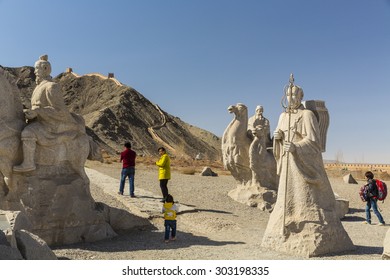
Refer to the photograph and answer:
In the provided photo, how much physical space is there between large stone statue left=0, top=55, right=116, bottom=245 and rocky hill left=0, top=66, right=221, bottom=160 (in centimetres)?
4405

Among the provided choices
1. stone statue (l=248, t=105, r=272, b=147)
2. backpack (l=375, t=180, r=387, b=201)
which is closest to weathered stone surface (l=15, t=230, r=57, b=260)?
backpack (l=375, t=180, r=387, b=201)

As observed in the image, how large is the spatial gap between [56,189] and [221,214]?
4.92 meters

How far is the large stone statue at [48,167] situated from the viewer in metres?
7.45

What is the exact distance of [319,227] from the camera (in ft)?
23.5

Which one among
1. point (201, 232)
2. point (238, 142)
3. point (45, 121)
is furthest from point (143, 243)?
point (238, 142)

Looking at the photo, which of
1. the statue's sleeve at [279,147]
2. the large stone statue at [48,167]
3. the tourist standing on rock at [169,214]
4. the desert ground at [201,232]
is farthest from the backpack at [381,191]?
the large stone statue at [48,167]

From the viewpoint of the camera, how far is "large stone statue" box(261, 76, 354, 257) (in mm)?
7148

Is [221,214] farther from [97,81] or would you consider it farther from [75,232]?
[97,81]

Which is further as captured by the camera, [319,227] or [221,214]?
[221,214]

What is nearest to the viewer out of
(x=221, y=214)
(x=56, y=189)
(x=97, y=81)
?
(x=56, y=189)

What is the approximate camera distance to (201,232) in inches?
377

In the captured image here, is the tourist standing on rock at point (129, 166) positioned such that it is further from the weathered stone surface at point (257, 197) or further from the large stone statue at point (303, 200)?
the large stone statue at point (303, 200)

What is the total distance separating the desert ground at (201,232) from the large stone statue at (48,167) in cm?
43
